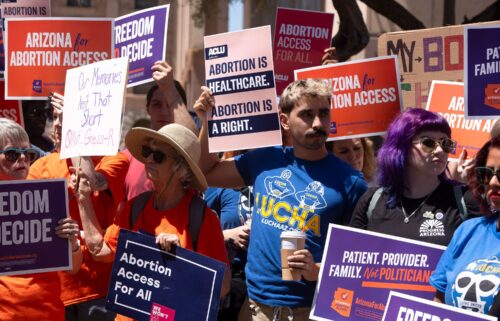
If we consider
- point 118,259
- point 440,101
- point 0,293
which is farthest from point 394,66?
point 0,293

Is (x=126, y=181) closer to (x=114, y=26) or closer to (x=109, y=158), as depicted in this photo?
(x=109, y=158)

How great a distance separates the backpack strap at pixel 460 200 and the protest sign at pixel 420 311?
0.66m

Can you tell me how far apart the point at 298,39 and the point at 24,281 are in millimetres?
4830

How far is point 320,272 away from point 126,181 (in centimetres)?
159

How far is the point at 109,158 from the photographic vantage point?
6457mm

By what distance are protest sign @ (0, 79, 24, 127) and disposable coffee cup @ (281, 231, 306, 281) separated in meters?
3.15

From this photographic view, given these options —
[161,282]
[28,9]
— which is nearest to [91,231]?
[161,282]

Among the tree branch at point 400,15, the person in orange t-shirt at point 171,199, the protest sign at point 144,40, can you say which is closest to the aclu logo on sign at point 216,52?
the protest sign at point 144,40

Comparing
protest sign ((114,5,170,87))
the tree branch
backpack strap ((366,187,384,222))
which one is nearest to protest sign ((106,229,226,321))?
backpack strap ((366,187,384,222))

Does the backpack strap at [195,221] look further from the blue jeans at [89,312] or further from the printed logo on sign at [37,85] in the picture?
the printed logo on sign at [37,85]

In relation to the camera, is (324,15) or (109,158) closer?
(109,158)

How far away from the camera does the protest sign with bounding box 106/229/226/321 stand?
17.5 ft

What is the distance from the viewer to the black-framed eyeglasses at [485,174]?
470cm

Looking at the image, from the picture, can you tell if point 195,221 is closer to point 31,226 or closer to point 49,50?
point 31,226
